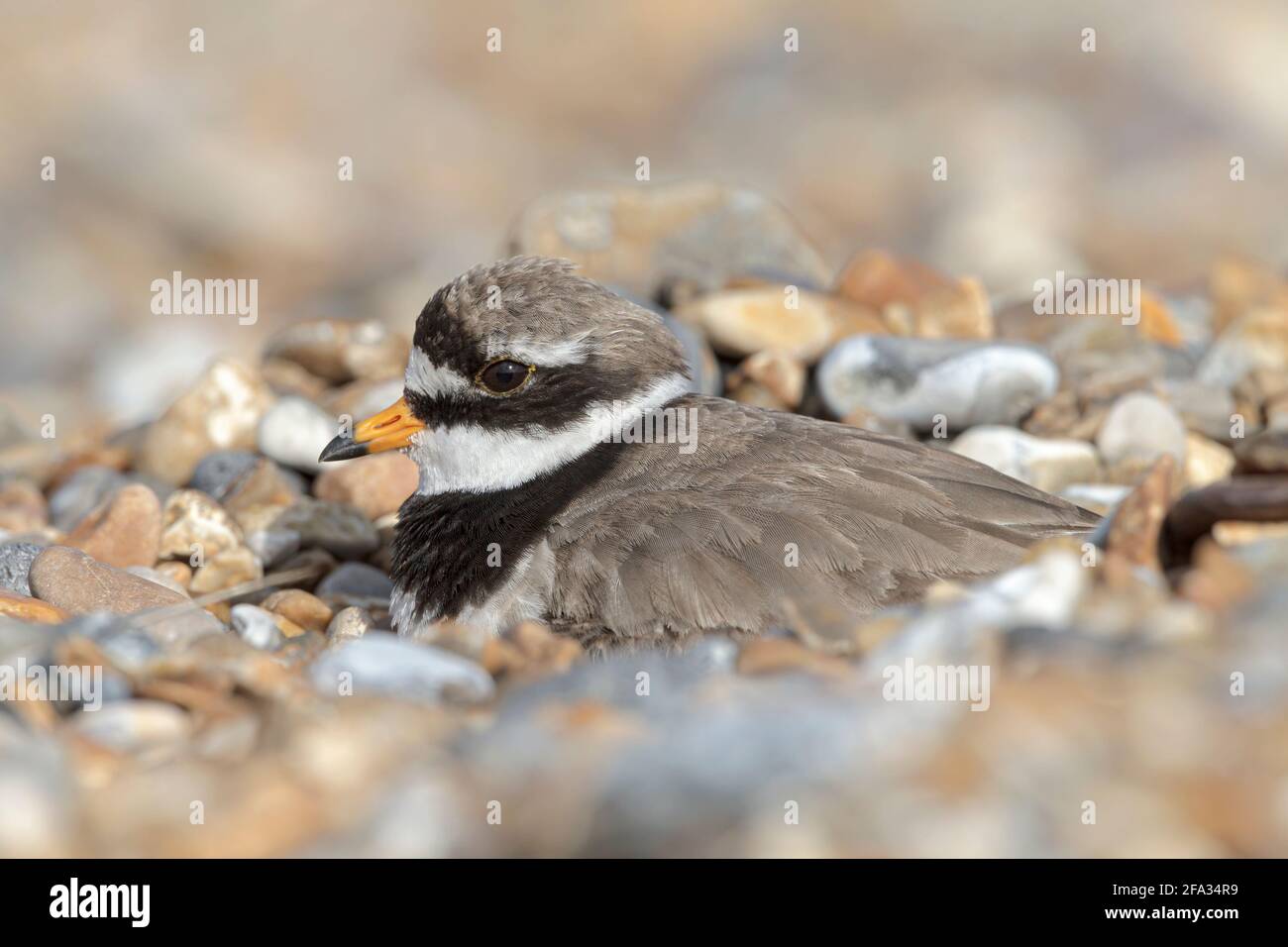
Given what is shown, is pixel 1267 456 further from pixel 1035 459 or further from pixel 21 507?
pixel 21 507

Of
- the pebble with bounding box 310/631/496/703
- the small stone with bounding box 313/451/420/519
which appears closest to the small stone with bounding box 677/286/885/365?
the small stone with bounding box 313/451/420/519

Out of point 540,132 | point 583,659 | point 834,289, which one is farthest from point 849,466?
point 540,132

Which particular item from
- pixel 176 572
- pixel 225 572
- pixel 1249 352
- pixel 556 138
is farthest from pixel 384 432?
pixel 556 138

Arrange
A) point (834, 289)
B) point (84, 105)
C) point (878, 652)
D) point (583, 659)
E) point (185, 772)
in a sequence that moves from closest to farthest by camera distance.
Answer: point (185, 772) < point (878, 652) < point (583, 659) < point (834, 289) < point (84, 105)

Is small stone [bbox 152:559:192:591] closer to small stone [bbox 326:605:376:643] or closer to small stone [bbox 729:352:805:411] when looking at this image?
small stone [bbox 326:605:376:643]

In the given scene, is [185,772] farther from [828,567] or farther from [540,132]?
[540,132]

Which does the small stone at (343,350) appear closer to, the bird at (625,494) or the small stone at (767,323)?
the small stone at (767,323)
